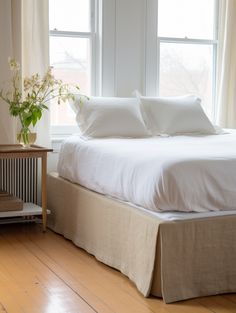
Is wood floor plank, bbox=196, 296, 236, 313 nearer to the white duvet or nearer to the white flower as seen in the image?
the white duvet

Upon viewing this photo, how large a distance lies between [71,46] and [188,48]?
3.85 ft

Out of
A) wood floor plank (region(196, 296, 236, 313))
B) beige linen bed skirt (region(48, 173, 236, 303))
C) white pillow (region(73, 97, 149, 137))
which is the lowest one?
wood floor plank (region(196, 296, 236, 313))

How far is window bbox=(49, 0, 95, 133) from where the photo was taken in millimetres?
4758

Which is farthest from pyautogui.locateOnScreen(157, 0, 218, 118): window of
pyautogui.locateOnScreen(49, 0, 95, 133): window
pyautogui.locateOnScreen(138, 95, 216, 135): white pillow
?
pyautogui.locateOnScreen(49, 0, 95, 133): window

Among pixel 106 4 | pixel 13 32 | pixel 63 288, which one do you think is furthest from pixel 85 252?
pixel 106 4

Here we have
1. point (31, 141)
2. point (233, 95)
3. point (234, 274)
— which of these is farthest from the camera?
point (233, 95)

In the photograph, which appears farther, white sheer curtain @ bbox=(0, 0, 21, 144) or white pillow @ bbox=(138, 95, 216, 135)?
white pillow @ bbox=(138, 95, 216, 135)

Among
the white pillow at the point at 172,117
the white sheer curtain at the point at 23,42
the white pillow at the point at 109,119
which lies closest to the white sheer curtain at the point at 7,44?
the white sheer curtain at the point at 23,42

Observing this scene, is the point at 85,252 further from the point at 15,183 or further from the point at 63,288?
the point at 15,183

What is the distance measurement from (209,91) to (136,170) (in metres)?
2.46

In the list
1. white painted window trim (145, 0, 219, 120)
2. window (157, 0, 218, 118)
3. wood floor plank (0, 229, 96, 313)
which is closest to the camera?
wood floor plank (0, 229, 96, 313)

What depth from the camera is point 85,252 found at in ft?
12.6

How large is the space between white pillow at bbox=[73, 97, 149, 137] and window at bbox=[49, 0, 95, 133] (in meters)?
0.42

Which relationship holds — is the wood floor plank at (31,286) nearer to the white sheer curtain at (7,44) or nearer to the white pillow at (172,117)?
the white sheer curtain at (7,44)
